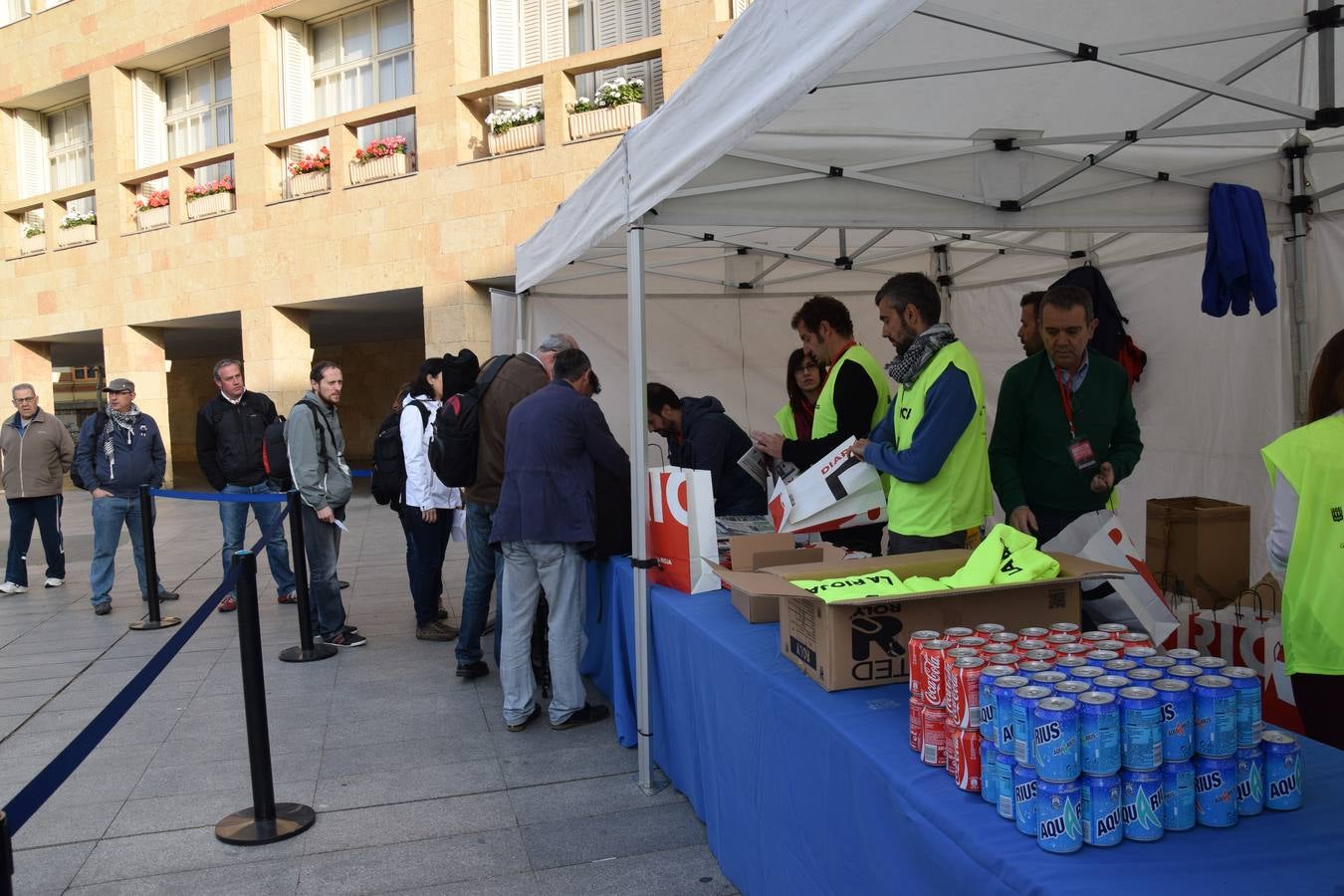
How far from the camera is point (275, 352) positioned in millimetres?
15055

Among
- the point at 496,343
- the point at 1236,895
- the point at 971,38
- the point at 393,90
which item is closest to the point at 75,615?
the point at 496,343

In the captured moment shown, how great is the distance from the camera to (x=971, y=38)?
2.96m

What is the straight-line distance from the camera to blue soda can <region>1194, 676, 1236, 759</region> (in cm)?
157

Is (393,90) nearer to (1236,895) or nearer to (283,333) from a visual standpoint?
(283,333)

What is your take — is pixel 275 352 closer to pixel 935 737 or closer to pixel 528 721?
pixel 528 721

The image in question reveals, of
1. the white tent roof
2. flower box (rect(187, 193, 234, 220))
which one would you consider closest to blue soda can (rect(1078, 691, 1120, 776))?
the white tent roof

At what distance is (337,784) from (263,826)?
46 centimetres

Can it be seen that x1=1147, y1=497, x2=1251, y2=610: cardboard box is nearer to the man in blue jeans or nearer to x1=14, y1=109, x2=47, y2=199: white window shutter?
the man in blue jeans

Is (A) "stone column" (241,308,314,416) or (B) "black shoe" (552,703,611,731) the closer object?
(B) "black shoe" (552,703,611,731)

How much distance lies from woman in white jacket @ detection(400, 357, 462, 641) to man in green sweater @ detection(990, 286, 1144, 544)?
329 centimetres

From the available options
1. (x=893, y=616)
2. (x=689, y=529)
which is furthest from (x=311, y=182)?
(x=893, y=616)

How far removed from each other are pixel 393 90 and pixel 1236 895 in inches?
600

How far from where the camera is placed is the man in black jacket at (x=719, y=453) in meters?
4.47

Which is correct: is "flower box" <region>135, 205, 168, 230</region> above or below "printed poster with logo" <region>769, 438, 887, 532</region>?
above
